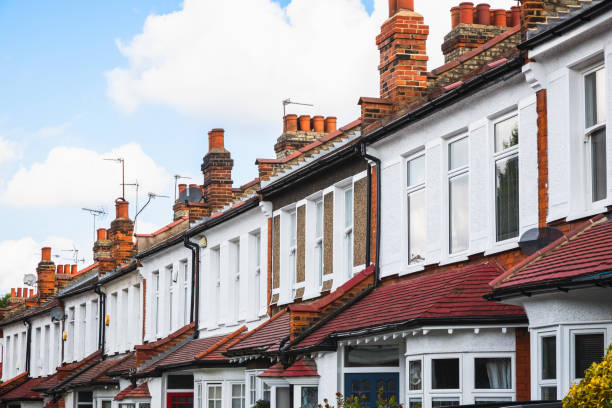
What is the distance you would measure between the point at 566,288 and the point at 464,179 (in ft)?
16.7

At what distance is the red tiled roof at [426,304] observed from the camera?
48.2ft

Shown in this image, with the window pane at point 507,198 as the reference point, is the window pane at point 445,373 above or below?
below

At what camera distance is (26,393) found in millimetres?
49125

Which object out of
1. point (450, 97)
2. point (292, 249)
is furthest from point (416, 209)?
point (292, 249)

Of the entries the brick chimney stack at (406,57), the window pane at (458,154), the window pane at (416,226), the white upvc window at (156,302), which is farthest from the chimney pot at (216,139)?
the window pane at (458,154)

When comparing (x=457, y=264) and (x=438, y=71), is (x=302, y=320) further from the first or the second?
(x=438, y=71)

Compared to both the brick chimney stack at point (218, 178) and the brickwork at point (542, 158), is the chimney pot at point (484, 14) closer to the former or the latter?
the brickwork at point (542, 158)

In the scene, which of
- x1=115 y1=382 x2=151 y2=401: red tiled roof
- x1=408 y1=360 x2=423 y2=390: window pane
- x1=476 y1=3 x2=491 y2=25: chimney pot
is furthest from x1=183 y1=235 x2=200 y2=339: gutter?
x1=408 y1=360 x2=423 y2=390: window pane

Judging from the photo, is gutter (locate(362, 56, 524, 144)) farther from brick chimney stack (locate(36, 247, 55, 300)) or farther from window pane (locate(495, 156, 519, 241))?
brick chimney stack (locate(36, 247, 55, 300))

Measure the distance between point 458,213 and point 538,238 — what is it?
3.35m

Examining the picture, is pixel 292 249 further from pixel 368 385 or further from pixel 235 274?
pixel 368 385

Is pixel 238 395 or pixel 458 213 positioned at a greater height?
pixel 458 213

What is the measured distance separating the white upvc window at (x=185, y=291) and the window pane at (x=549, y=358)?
19.1 m

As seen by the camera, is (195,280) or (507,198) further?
(195,280)
